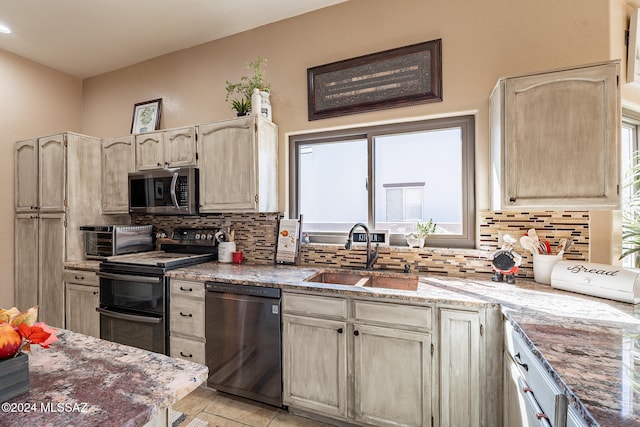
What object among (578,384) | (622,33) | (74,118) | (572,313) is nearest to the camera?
(578,384)

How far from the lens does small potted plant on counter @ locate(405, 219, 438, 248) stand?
229 cm

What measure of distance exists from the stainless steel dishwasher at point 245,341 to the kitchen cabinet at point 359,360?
0.30ft

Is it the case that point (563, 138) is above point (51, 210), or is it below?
above

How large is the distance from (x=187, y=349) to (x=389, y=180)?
208 centimetres

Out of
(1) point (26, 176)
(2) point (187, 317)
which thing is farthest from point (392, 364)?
(1) point (26, 176)

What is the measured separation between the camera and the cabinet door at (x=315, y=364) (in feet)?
6.08

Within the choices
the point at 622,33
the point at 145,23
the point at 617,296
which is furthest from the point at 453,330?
the point at 145,23

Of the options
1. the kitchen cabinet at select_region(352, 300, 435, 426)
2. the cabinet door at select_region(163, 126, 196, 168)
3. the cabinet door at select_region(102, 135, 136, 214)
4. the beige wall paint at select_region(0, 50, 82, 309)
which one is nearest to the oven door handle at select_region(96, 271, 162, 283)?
the cabinet door at select_region(102, 135, 136, 214)

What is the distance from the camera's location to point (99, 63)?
347cm

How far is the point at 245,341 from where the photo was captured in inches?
82.4

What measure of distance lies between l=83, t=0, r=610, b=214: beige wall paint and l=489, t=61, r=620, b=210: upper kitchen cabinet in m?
0.36

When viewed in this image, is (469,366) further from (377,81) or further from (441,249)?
(377,81)

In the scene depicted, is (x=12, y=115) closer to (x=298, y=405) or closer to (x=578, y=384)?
(x=298, y=405)

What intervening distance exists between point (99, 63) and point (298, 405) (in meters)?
4.12
